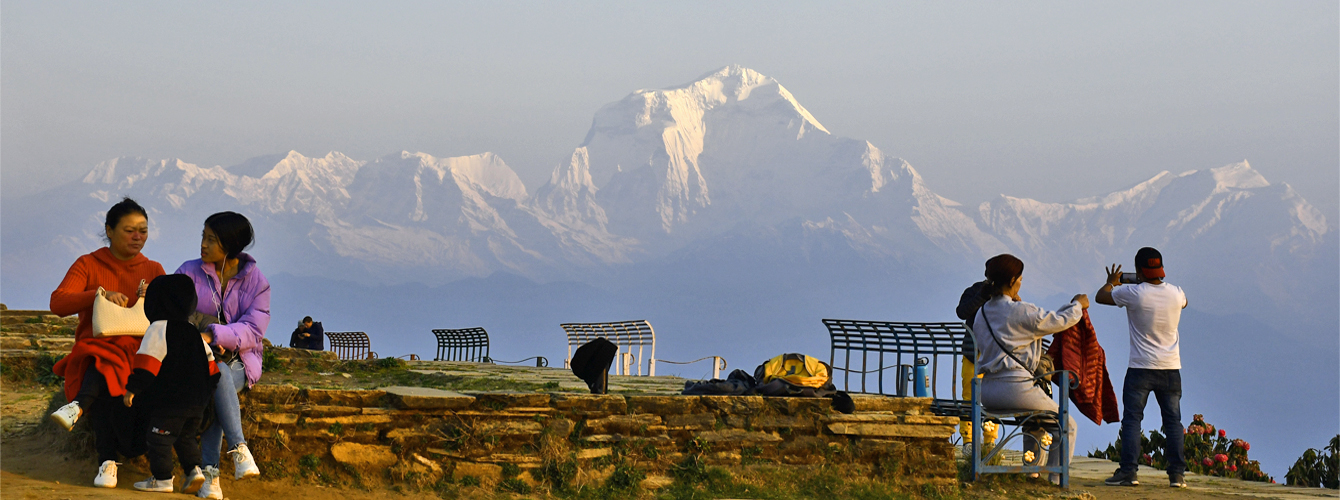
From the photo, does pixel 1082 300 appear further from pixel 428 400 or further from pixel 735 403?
pixel 428 400

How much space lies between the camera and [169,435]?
15.7ft

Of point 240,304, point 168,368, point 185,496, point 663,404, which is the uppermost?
point 240,304

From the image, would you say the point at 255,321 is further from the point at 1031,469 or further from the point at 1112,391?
the point at 1112,391

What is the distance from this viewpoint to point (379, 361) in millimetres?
10242

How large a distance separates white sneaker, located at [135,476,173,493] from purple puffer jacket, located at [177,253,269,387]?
69cm

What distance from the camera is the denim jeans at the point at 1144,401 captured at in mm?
7035

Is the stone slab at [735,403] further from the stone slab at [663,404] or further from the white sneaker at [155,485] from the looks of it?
the white sneaker at [155,485]

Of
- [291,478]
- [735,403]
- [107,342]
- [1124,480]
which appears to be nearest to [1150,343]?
[1124,480]

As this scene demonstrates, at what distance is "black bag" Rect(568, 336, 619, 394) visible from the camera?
6.55m

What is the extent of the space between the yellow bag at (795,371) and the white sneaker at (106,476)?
4029 mm

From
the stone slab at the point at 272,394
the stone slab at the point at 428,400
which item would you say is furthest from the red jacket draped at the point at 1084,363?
the stone slab at the point at 272,394

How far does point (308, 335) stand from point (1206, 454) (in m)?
14.6

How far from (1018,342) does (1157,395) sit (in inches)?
54.4

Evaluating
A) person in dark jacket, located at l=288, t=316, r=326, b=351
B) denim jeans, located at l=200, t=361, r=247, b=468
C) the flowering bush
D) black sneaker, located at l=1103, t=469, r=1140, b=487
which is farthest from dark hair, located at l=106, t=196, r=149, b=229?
person in dark jacket, located at l=288, t=316, r=326, b=351
